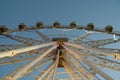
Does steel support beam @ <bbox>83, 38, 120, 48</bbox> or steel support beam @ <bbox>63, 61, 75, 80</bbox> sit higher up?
steel support beam @ <bbox>83, 38, 120, 48</bbox>

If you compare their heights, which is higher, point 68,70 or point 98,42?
point 98,42

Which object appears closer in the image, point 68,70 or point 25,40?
point 68,70

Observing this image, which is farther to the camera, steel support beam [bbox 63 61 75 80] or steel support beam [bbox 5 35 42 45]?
steel support beam [bbox 5 35 42 45]

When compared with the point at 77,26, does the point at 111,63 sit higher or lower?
lower

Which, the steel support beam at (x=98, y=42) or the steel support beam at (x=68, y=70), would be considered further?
the steel support beam at (x=98, y=42)

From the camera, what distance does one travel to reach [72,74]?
34375 millimetres

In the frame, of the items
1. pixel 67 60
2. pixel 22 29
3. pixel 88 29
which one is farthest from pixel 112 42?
pixel 22 29

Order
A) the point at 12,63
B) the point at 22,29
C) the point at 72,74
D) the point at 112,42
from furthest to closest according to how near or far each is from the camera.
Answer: the point at 22,29, the point at 112,42, the point at 12,63, the point at 72,74

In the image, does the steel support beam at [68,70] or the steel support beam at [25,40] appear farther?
the steel support beam at [25,40]

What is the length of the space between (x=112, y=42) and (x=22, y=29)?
11.7 meters

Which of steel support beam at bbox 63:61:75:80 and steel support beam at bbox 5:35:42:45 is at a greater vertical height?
steel support beam at bbox 5:35:42:45

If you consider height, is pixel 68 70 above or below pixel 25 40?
below

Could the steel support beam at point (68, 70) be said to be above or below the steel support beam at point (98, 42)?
below

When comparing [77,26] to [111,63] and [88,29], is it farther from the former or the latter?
[111,63]
